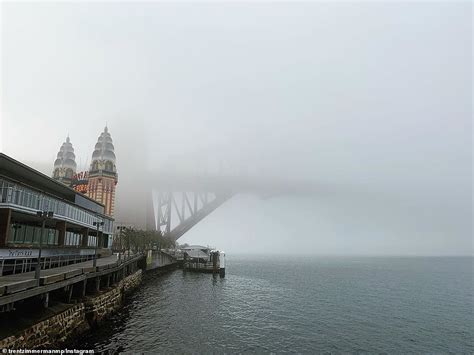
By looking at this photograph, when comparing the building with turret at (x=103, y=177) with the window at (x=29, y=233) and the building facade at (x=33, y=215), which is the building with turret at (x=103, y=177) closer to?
the building facade at (x=33, y=215)

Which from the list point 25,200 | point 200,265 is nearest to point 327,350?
point 25,200

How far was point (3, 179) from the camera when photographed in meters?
25.7

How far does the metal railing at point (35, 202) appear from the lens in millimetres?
26125

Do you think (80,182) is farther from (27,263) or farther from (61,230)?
(27,263)

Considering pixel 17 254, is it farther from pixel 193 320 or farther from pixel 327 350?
pixel 327 350

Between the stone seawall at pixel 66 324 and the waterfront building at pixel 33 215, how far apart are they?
6805mm

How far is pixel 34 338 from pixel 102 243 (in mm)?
44311

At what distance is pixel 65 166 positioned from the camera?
124 meters

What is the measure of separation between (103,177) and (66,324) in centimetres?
9155

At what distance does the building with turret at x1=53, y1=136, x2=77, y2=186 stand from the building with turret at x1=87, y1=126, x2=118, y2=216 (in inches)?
716

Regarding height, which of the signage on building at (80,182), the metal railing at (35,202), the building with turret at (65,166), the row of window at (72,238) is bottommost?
the row of window at (72,238)

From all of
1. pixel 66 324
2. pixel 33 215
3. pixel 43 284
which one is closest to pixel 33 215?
pixel 33 215

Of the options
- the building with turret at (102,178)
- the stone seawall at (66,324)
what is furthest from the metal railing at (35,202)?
the building with turret at (102,178)

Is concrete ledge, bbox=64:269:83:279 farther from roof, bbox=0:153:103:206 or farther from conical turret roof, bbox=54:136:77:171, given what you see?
conical turret roof, bbox=54:136:77:171
